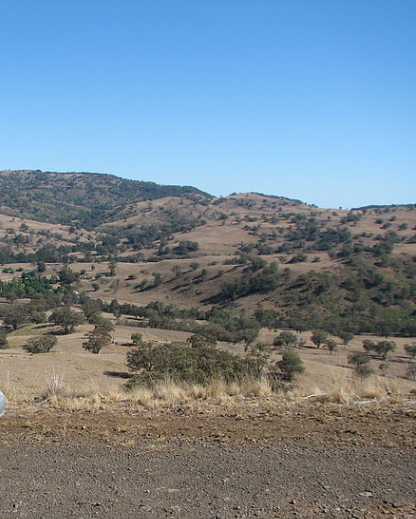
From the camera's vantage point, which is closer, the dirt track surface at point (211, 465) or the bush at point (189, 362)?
the dirt track surface at point (211, 465)

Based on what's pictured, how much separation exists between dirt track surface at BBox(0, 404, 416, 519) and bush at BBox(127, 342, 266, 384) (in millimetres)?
6483

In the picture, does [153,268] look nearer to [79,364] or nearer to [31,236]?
[31,236]

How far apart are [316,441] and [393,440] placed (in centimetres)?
93

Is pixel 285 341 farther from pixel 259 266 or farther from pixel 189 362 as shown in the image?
pixel 259 266

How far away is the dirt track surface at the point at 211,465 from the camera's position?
13.5 feet

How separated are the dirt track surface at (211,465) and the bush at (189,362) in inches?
255

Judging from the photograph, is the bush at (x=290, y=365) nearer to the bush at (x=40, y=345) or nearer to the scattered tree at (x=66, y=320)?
the bush at (x=40, y=345)

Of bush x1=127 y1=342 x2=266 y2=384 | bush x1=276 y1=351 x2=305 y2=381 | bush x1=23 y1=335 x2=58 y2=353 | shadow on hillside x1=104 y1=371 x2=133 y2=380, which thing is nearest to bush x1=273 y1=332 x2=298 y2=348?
bush x1=276 y1=351 x2=305 y2=381

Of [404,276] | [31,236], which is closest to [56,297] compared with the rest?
[404,276]

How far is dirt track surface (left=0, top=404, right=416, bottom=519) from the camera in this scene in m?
4.11

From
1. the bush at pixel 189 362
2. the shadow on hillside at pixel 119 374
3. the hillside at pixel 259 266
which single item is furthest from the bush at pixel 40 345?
the hillside at pixel 259 266

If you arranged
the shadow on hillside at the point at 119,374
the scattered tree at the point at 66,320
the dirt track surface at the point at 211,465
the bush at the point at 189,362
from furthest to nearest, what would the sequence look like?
the scattered tree at the point at 66,320, the shadow on hillside at the point at 119,374, the bush at the point at 189,362, the dirt track surface at the point at 211,465

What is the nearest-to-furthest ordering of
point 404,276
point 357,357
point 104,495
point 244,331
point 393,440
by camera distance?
1. point 104,495
2. point 393,440
3. point 357,357
4. point 244,331
5. point 404,276

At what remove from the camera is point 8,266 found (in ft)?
357
